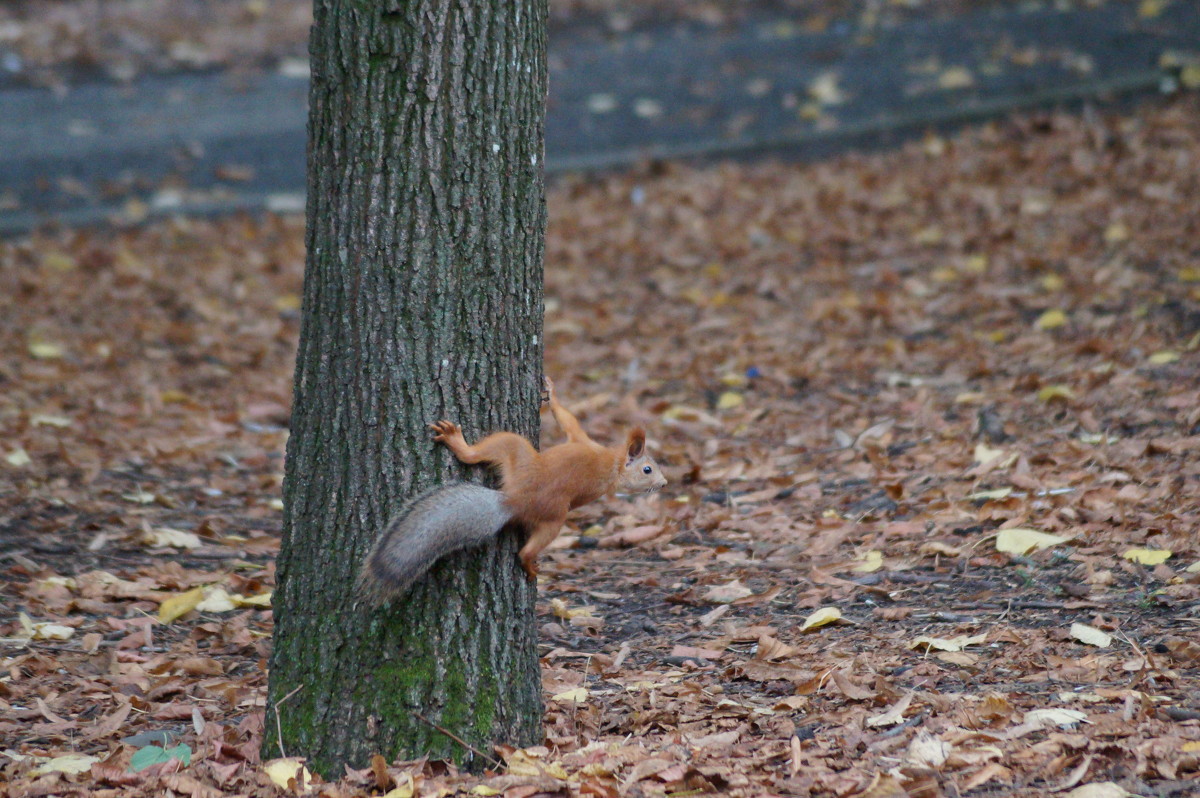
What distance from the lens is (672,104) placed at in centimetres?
1138

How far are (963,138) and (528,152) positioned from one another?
756cm

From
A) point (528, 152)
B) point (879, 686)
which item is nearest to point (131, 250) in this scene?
point (528, 152)

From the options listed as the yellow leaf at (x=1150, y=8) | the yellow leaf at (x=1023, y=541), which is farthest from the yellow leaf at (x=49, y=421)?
the yellow leaf at (x=1150, y=8)

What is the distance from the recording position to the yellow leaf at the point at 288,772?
3342mm

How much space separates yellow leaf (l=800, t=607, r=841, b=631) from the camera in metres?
4.29

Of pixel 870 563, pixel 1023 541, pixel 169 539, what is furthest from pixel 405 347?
pixel 1023 541

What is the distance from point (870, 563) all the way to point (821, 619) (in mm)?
572

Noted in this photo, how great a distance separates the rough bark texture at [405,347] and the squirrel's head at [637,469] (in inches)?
29.9

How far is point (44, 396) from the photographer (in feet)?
22.4

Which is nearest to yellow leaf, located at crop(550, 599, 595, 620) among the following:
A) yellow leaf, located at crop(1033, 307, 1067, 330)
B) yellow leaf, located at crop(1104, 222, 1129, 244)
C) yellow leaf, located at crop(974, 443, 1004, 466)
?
yellow leaf, located at crop(974, 443, 1004, 466)

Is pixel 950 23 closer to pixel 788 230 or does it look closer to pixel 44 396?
pixel 788 230

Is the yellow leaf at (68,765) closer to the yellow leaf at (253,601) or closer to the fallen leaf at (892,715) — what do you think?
the yellow leaf at (253,601)

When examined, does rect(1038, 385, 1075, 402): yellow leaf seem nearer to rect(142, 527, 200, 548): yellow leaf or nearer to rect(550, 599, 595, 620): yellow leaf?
rect(550, 599, 595, 620): yellow leaf

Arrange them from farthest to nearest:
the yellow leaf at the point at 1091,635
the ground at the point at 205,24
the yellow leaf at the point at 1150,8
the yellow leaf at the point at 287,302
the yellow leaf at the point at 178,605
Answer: the ground at the point at 205,24
the yellow leaf at the point at 1150,8
the yellow leaf at the point at 287,302
the yellow leaf at the point at 178,605
the yellow leaf at the point at 1091,635
